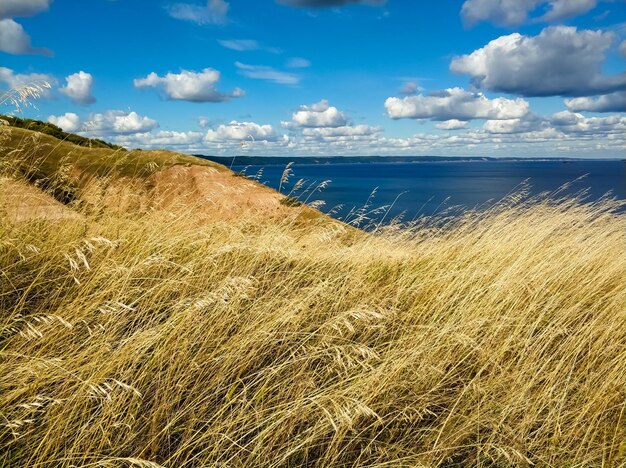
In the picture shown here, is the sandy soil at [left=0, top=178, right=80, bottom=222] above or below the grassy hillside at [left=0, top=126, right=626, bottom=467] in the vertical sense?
above

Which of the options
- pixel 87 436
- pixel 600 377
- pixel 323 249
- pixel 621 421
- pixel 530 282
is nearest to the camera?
pixel 87 436

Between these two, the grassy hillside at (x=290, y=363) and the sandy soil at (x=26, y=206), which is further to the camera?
the sandy soil at (x=26, y=206)

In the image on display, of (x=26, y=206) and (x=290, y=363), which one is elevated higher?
(x=26, y=206)

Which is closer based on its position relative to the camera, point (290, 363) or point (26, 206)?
point (290, 363)

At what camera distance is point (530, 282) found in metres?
4.50

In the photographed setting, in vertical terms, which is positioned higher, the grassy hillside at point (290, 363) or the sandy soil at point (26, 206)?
the sandy soil at point (26, 206)

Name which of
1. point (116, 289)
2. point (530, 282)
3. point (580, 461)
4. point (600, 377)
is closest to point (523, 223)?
point (530, 282)

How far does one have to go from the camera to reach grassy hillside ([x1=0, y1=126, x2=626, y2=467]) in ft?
7.84

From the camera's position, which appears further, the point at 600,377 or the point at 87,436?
the point at 600,377

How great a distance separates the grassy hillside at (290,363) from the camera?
7.84 feet

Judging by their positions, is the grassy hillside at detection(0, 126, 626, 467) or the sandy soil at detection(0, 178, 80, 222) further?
the sandy soil at detection(0, 178, 80, 222)

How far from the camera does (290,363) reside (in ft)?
9.50

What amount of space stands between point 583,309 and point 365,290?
2188 millimetres

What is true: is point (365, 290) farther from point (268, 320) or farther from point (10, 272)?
point (10, 272)
